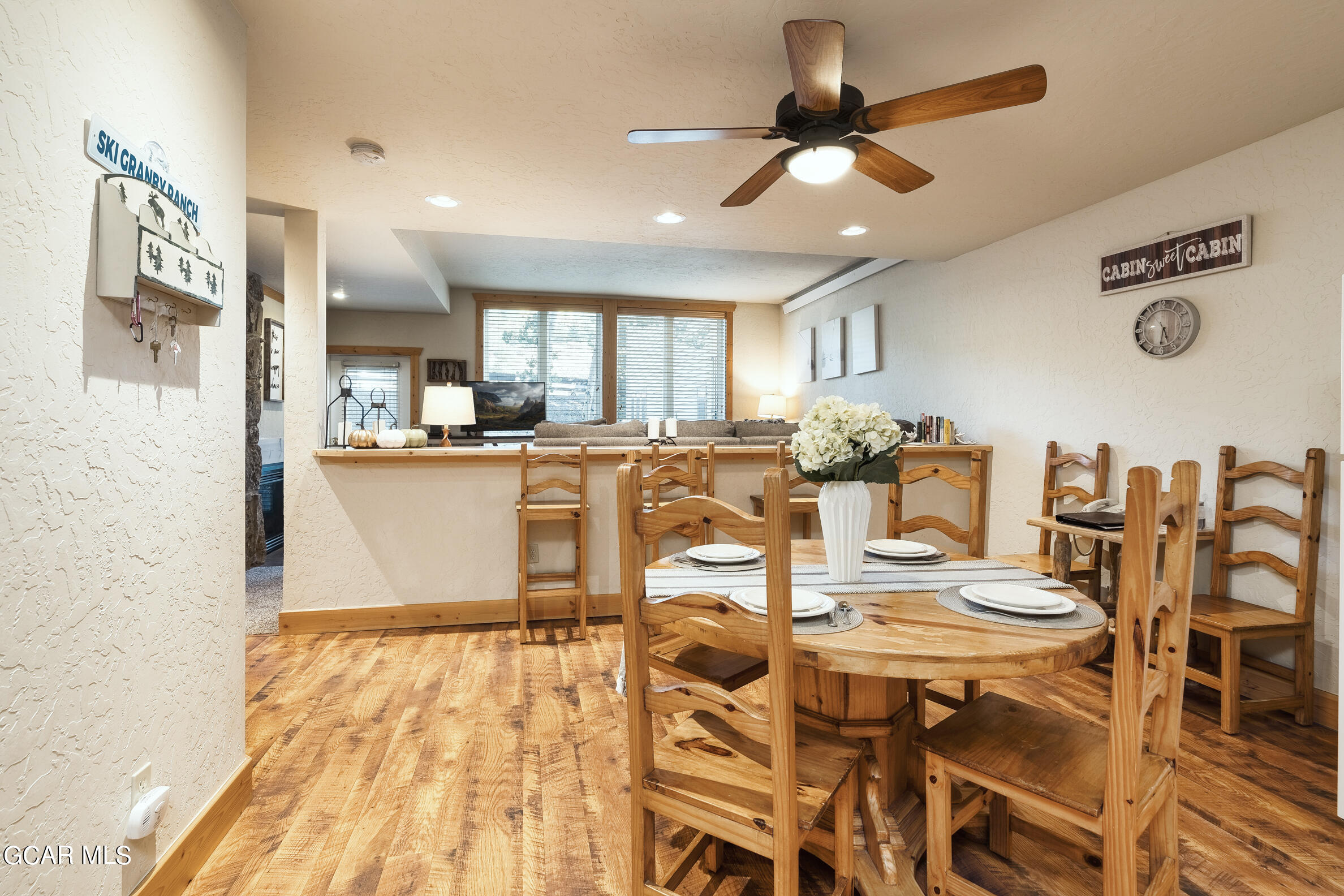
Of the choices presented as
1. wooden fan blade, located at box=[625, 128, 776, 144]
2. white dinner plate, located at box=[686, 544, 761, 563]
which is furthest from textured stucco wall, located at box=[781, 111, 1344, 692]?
white dinner plate, located at box=[686, 544, 761, 563]

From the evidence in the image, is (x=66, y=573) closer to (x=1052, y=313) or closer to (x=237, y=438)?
(x=237, y=438)

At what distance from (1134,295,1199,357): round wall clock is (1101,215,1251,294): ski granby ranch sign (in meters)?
0.12

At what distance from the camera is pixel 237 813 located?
1771 mm

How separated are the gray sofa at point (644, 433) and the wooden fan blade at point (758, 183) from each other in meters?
1.60

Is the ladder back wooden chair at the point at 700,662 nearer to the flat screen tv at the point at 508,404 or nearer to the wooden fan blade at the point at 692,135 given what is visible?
the wooden fan blade at the point at 692,135

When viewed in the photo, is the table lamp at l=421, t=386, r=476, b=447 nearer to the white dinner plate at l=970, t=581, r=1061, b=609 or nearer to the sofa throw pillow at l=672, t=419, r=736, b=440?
the sofa throw pillow at l=672, t=419, r=736, b=440

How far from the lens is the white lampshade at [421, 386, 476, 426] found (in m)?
3.75

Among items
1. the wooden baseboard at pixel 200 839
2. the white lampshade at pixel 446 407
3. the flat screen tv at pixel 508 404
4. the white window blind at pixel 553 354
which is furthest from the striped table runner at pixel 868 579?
the white window blind at pixel 553 354

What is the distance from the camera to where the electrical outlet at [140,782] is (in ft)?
4.30

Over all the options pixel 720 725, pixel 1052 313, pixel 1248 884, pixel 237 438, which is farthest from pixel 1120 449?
pixel 237 438

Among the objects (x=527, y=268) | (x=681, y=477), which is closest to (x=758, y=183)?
(x=681, y=477)

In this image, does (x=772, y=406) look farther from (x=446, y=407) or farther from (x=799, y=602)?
(x=799, y=602)

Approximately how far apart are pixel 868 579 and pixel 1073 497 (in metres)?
2.48

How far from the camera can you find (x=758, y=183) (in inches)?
90.4
